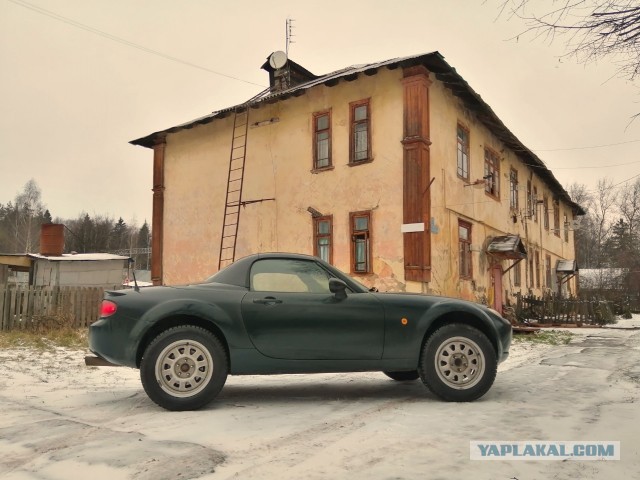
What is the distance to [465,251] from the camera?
16375 millimetres

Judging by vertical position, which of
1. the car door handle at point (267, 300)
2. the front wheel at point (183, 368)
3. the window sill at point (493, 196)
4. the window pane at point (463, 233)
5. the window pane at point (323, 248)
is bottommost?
the front wheel at point (183, 368)

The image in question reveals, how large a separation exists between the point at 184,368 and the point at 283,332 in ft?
3.14

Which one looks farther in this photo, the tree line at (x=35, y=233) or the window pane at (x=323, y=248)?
the tree line at (x=35, y=233)

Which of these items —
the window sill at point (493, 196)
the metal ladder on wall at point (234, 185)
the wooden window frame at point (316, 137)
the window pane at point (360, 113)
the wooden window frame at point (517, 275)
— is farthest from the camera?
the wooden window frame at point (517, 275)

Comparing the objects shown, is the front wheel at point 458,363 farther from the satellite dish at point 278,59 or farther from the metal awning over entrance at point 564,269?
the metal awning over entrance at point 564,269

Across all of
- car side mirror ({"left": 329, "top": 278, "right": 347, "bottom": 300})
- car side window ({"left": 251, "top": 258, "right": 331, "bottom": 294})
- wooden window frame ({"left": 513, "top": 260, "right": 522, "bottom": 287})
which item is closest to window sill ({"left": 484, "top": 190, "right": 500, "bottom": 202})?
wooden window frame ({"left": 513, "top": 260, "right": 522, "bottom": 287})

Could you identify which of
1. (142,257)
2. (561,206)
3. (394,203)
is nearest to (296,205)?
(394,203)

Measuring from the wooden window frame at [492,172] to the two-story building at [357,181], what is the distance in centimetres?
8

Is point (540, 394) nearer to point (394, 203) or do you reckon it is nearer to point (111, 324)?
point (111, 324)

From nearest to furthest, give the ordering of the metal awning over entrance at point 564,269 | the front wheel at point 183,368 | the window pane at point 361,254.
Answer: the front wheel at point 183,368 → the window pane at point 361,254 → the metal awning over entrance at point 564,269

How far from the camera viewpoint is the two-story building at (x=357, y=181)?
45.7ft

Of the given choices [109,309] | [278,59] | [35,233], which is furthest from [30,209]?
[109,309]

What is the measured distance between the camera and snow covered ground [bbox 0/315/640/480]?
3.25 metres

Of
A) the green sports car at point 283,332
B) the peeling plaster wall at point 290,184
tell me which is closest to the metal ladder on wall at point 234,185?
the peeling plaster wall at point 290,184
